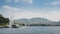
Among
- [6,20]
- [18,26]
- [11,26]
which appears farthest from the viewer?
[18,26]

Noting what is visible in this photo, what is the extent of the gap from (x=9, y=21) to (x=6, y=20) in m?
0.36

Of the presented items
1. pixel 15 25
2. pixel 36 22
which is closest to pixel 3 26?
pixel 15 25

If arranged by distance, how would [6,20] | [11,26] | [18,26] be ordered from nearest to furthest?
[6,20]
[11,26]
[18,26]

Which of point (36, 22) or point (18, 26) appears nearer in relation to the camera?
point (36, 22)

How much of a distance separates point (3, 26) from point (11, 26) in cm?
68

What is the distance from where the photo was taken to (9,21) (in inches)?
449

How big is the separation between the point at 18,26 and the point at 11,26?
92 cm

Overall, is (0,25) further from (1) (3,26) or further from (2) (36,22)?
(2) (36,22)

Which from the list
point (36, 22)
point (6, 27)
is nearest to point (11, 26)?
point (6, 27)

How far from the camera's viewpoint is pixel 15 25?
1259 centimetres

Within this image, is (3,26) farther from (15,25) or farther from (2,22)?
(15,25)

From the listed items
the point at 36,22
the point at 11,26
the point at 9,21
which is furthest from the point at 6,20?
the point at 36,22

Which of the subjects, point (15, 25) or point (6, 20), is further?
point (15, 25)

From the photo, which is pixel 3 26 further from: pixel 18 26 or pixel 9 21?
pixel 18 26
